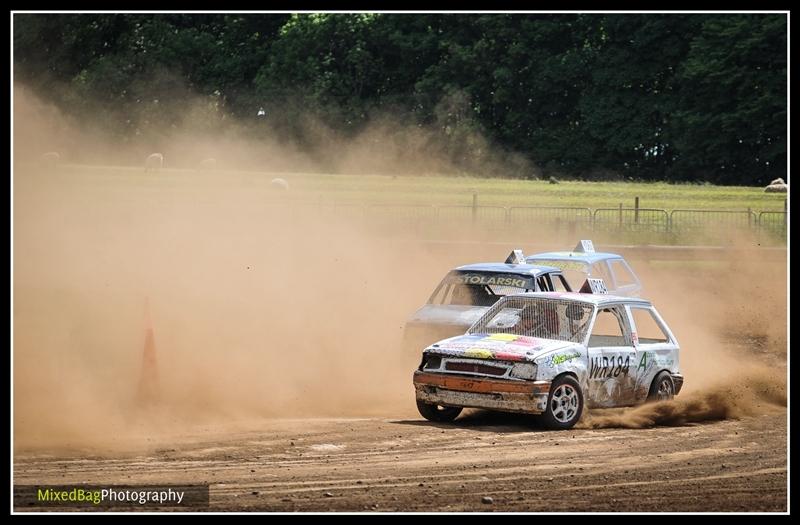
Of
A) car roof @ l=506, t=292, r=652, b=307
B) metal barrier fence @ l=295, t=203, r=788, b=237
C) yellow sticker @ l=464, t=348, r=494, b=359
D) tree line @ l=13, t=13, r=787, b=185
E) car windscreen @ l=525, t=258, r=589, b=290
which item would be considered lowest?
yellow sticker @ l=464, t=348, r=494, b=359

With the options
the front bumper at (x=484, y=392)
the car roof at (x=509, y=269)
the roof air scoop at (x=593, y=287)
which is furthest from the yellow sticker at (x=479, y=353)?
the car roof at (x=509, y=269)

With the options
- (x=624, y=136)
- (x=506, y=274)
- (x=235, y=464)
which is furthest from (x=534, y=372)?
(x=624, y=136)

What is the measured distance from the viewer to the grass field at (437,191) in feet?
112

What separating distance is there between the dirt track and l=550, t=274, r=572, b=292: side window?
4.49m

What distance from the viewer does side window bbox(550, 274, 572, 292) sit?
17497 millimetres

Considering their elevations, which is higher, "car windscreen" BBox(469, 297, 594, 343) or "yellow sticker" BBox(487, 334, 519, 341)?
"car windscreen" BBox(469, 297, 594, 343)

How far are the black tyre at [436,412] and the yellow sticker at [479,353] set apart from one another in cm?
62

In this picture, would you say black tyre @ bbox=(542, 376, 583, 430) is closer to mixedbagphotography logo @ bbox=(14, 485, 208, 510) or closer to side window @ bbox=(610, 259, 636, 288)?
mixedbagphotography logo @ bbox=(14, 485, 208, 510)

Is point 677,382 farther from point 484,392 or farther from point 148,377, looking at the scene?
point 148,377

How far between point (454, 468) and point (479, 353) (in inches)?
92.4

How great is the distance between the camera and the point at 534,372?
1265 cm

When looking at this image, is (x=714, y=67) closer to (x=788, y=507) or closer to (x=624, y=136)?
(x=624, y=136)

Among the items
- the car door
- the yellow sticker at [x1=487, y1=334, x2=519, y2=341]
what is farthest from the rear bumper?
the yellow sticker at [x1=487, y1=334, x2=519, y2=341]

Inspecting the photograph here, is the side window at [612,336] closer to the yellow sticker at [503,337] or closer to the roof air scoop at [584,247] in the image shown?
the yellow sticker at [503,337]
